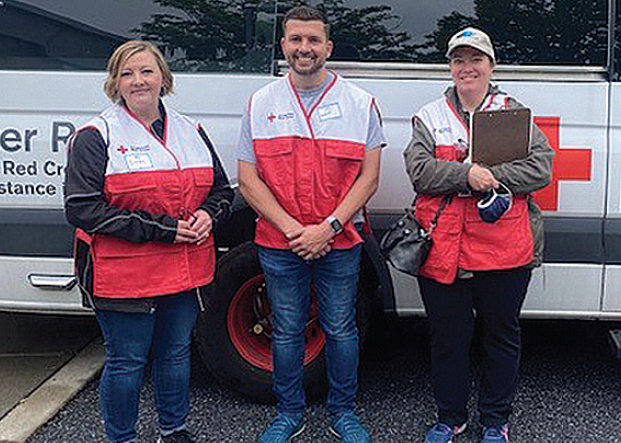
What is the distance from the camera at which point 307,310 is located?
3162 millimetres

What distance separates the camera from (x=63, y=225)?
3.46 m

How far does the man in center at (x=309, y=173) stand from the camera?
2.91 m

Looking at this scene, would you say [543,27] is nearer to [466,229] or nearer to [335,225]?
[466,229]

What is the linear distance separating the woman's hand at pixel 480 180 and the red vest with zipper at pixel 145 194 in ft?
3.17

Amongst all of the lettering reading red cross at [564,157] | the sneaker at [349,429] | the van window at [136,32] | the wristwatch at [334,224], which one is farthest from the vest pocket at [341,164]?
the sneaker at [349,429]

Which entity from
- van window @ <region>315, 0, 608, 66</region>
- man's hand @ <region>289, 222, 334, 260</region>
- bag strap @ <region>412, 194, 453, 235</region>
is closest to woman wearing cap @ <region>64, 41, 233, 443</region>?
man's hand @ <region>289, 222, 334, 260</region>

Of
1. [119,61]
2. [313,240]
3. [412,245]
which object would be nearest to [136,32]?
[119,61]

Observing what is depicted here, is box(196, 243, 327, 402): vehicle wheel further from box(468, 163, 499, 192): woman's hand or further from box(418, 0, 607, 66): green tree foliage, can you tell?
box(418, 0, 607, 66): green tree foliage

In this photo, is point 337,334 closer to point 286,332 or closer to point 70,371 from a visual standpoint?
point 286,332

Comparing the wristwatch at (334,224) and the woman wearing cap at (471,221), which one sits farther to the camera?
the wristwatch at (334,224)

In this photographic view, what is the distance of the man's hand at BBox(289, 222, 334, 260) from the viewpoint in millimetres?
2902

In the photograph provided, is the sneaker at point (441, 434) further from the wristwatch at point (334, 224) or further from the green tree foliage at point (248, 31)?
the green tree foliage at point (248, 31)

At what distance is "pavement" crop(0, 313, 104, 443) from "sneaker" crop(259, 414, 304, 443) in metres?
1.09

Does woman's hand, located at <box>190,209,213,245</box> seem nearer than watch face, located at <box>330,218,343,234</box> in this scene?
Yes
